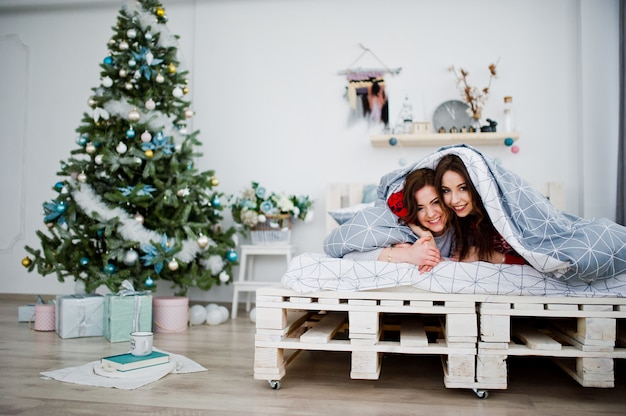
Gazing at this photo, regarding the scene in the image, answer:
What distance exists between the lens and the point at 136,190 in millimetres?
2887

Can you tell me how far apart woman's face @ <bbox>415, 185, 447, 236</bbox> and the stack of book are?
105 cm

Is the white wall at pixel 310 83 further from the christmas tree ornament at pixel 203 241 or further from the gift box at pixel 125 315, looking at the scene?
the gift box at pixel 125 315

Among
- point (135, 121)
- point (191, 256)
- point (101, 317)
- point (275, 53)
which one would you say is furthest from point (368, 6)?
point (101, 317)

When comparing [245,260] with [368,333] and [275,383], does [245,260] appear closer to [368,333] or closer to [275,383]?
[275,383]

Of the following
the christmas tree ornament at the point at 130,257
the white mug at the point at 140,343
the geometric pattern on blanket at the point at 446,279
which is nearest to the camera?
the geometric pattern on blanket at the point at 446,279

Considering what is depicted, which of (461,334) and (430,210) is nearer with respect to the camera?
(461,334)

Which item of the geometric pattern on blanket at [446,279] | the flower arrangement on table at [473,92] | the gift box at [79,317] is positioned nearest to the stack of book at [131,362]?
the geometric pattern on blanket at [446,279]

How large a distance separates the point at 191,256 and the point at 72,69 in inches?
88.1

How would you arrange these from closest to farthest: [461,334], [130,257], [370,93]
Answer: [461,334]
[130,257]
[370,93]

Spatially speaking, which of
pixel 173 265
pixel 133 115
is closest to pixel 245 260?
pixel 173 265

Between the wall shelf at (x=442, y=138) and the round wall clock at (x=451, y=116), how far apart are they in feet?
0.41

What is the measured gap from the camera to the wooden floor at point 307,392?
4.75 feet

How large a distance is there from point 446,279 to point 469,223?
0.30m

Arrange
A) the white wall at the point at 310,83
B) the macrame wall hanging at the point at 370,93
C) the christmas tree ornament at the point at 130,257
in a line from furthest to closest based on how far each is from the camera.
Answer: the macrame wall hanging at the point at 370,93
the white wall at the point at 310,83
the christmas tree ornament at the point at 130,257
